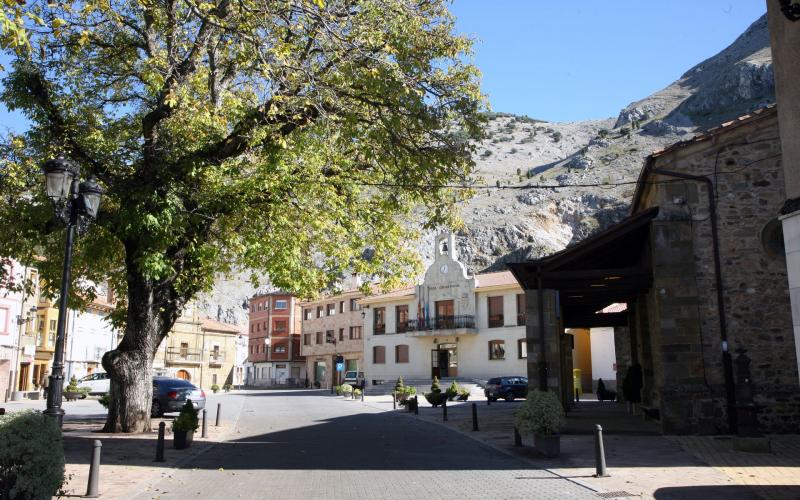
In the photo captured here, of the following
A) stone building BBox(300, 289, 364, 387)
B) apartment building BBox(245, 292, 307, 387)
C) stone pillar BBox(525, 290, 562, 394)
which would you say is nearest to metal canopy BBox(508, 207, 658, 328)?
stone pillar BBox(525, 290, 562, 394)

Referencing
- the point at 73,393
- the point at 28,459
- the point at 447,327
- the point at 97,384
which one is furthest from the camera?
the point at 447,327

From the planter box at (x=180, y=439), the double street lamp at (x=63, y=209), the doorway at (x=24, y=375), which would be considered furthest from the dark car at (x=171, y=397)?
the doorway at (x=24, y=375)

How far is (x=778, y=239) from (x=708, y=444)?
5.26 metres

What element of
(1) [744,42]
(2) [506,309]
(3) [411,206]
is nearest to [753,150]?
(3) [411,206]

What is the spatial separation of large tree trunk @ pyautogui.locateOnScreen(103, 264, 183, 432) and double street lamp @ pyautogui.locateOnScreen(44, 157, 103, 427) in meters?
6.26

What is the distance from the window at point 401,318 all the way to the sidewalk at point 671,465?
40.8 m

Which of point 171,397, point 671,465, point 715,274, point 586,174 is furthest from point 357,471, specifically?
point 586,174

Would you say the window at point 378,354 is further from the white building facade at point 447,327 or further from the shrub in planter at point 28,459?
the shrub in planter at point 28,459

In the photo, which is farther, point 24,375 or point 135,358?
point 24,375

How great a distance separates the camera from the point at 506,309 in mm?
51062

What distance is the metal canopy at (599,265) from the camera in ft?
52.1

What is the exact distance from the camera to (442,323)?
176 feet

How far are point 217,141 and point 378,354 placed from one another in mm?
45881

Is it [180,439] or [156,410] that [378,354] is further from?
[180,439]
